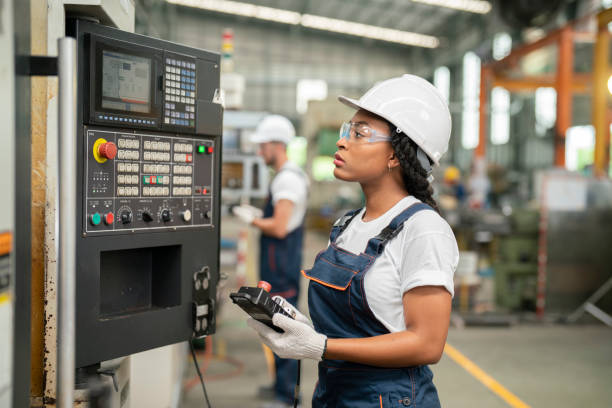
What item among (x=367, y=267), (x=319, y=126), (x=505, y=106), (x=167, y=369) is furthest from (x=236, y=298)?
(x=505, y=106)

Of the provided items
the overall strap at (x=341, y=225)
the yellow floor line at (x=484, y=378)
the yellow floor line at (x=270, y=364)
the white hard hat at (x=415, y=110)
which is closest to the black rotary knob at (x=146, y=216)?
the overall strap at (x=341, y=225)

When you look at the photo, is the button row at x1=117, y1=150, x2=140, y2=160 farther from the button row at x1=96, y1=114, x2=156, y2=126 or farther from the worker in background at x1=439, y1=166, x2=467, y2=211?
the worker in background at x1=439, y1=166, x2=467, y2=211

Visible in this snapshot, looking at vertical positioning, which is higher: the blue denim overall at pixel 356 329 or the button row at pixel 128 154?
the button row at pixel 128 154

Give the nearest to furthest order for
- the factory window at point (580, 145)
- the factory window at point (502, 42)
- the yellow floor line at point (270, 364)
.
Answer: the yellow floor line at point (270, 364) → the factory window at point (580, 145) → the factory window at point (502, 42)

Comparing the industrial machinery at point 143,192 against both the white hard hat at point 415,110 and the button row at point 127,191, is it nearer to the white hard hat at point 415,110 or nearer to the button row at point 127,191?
the button row at point 127,191

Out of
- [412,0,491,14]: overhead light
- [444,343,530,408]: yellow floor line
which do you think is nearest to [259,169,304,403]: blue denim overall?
[444,343,530,408]: yellow floor line

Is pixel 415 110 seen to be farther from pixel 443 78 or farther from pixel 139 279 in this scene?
pixel 443 78

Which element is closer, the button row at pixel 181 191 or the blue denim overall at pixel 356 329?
the blue denim overall at pixel 356 329

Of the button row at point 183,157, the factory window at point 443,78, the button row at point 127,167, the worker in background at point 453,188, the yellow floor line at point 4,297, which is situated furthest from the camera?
the factory window at point 443,78

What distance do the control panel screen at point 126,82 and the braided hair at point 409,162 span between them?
604 millimetres

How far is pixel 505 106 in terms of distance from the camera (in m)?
14.3

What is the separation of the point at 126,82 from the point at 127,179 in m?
0.23

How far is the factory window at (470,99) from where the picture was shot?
14.6 meters

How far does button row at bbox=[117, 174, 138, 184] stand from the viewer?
128 cm
